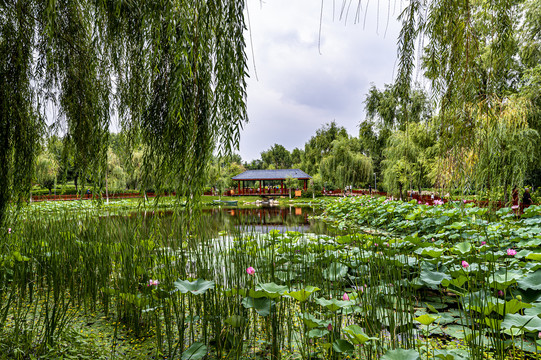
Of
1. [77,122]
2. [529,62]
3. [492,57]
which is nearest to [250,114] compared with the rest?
[77,122]

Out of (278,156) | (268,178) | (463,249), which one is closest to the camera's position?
(463,249)

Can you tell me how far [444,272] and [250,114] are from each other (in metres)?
1.44

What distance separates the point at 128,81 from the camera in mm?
1222

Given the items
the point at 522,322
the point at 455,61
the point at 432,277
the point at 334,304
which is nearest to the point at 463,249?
the point at 432,277

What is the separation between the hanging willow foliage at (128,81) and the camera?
893 millimetres

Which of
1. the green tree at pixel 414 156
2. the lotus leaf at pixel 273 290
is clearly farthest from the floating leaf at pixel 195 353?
Result: the green tree at pixel 414 156

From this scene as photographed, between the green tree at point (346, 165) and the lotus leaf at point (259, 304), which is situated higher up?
the green tree at point (346, 165)

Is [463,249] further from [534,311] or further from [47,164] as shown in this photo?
[47,164]

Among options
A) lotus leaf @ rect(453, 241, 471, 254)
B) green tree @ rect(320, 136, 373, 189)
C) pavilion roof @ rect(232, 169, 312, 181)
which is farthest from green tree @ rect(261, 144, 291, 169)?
lotus leaf @ rect(453, 241, 471, 254)

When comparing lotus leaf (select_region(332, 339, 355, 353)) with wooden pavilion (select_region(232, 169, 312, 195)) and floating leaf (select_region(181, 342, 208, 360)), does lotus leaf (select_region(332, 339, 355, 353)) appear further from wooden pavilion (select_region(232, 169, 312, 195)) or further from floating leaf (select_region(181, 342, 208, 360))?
wooden pavilion (select_region(232, 169, 312, 195))

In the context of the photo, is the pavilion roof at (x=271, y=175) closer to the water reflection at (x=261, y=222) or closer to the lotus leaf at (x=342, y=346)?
the water reflection at (x=261, y=222)

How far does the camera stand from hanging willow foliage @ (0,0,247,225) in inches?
35.1

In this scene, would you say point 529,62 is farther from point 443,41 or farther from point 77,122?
point 77,122

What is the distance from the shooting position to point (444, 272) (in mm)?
1617
